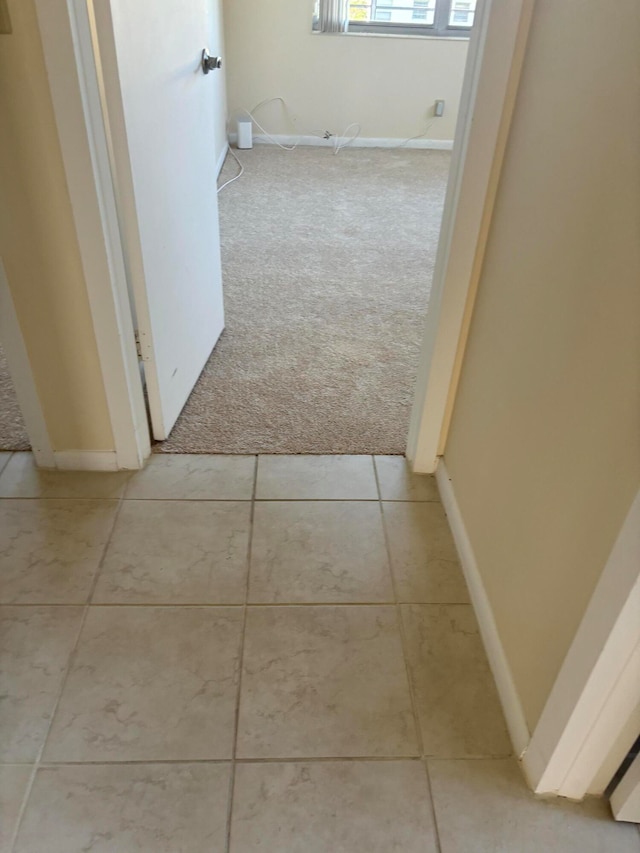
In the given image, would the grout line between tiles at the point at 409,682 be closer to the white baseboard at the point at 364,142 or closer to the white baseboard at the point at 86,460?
the white baseboard at the point at 86,460

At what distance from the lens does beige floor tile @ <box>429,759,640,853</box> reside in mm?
1076

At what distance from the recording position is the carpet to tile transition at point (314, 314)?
2.00 m

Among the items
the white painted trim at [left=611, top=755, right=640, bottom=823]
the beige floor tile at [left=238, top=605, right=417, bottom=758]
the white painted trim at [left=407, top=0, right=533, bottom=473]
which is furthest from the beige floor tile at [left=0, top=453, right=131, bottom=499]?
the white painted trim at [left=611, top=755, right=640, bottom=823]

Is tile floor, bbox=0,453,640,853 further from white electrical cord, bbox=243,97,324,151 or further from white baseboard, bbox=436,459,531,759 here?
white electrical cord, bbox=243,97,324,151

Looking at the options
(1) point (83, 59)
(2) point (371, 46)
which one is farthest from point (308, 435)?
(2) point (371, 46)

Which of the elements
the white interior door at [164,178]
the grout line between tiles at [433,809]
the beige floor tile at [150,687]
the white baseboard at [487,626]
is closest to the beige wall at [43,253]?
the white interior door at [164,178]

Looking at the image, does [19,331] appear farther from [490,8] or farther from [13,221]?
[490,8]

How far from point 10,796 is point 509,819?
0.88 meters

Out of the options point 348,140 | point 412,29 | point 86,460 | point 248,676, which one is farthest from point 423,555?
point 412,29

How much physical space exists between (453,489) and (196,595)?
723 millimetres

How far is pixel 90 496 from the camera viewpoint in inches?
68.3

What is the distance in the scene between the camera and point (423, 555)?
1604mm

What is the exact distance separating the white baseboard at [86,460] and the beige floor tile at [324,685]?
66cm

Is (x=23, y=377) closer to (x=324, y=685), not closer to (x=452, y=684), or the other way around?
(x=324, y=685)
